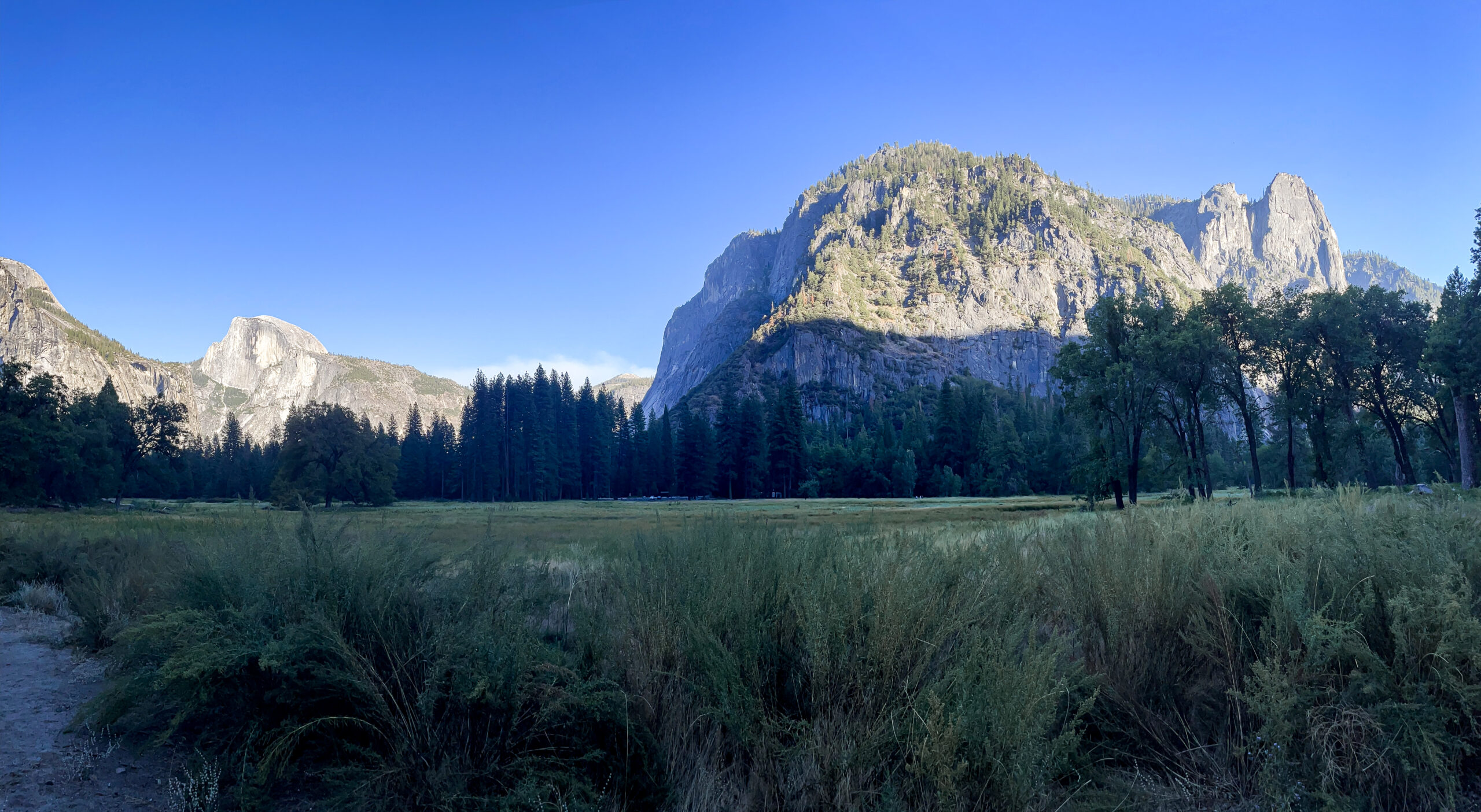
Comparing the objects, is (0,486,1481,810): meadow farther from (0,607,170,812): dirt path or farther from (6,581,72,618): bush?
(6,581,72,618): bush

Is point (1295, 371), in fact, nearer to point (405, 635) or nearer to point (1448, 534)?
point (1448, 534)

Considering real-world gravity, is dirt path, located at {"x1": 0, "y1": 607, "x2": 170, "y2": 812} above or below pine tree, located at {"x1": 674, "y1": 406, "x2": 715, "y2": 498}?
below

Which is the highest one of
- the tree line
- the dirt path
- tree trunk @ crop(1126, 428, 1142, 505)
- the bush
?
the tree line

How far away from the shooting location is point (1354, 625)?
4.27 metres

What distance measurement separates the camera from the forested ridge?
3294cm

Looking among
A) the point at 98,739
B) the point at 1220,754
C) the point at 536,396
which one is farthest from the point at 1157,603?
the point at 536,396

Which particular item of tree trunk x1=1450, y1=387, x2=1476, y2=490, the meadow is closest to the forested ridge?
tree trunk x1=1450, y1=387, x2=1476, y2=490

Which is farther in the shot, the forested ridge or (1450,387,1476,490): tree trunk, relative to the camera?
the forested ridge

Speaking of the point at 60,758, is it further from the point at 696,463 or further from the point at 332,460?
the point at 696,463

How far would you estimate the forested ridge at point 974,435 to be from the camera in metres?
32.9

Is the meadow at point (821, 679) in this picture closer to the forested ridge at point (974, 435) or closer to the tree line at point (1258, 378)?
the forested ridge at point (974, 435)

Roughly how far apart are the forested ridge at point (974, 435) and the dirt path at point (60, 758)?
2090mm

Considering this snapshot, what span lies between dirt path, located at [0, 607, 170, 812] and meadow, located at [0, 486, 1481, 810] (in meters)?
0.26

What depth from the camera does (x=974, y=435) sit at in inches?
3300
